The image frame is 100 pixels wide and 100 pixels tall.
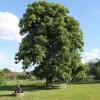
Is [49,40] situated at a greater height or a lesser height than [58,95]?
greater

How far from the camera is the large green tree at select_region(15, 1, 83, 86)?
54.0 metres

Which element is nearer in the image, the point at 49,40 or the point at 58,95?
the point at 58,95

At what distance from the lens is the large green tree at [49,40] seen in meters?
54.0

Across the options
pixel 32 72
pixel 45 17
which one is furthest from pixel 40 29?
pixel 32 72

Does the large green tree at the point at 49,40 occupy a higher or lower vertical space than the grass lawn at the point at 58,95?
higher

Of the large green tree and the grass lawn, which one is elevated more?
the large green tree

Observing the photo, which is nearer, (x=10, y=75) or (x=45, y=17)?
(x=45, y=17)

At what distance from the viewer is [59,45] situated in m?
55.1

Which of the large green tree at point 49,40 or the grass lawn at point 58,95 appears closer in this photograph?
the grass lawn at point 58,95

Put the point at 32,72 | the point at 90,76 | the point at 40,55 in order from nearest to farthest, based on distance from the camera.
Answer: the point at 40,55 < the point at 32,72 < the point at 90,76

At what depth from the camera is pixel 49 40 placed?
55.0 meters

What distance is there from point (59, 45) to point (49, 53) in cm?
184

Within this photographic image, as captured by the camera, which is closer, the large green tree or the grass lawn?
the grass lawn

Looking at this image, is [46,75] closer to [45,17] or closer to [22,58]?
[22,58]
